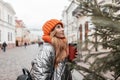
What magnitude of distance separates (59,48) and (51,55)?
0.43 ft

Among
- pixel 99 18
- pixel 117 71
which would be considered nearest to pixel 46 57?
pixel 117 71

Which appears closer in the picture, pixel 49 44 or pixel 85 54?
pixel 85 54

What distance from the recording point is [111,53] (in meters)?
2.21

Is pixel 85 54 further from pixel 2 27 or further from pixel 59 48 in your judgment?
pixel 2 27

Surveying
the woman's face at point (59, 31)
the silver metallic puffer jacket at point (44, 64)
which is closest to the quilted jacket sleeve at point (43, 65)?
the silver metallic puffer jacket at point (44, 64)

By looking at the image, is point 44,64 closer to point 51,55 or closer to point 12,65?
point 51,55

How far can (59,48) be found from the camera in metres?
2.84

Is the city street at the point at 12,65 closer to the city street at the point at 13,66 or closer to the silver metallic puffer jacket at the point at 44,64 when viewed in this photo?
the city street at the point at 13,66

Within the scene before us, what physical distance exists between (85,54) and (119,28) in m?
0.57

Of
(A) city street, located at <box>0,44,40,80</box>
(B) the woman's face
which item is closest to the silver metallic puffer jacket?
(B) the woman's face

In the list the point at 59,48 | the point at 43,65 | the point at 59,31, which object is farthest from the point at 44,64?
the point at 59,31

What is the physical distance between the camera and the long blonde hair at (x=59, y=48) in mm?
2822

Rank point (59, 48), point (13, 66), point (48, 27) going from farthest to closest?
point (13, 66)
point (48, 27)
point (59, 48)

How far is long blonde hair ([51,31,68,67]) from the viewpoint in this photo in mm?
2822
